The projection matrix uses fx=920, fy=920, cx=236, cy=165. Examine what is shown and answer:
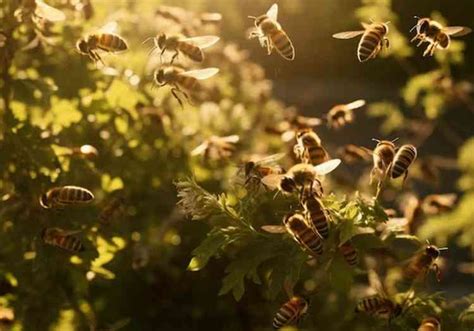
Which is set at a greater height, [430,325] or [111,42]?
[111,42]

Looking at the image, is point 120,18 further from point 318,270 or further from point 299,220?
point 299,220

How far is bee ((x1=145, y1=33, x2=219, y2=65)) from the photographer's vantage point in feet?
15.8

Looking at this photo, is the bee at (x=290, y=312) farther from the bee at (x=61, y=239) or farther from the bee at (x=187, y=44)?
the bee at (x=187, y=44)

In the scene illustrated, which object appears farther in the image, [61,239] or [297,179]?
[61,239]

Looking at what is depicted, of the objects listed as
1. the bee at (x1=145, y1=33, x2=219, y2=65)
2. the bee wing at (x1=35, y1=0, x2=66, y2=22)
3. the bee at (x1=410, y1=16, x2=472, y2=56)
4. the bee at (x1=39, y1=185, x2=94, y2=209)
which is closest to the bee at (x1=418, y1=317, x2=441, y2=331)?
the bee at (x1=39, y1=185, x2=94, y2=209)

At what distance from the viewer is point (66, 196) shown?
14.2 ft

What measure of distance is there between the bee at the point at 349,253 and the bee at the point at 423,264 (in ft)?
1.50

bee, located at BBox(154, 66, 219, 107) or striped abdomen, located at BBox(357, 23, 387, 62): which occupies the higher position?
striped abdomen, located at BBox(357, 23, 387, 62)

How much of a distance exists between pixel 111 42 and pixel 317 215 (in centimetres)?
184

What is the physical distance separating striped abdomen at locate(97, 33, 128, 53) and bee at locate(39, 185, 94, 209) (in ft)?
2.68

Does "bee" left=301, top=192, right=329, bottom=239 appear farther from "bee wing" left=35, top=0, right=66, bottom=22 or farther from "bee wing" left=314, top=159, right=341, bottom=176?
"bee wing" left=35, top=0, right=66, bottom=22

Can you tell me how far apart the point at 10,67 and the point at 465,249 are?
340 inches

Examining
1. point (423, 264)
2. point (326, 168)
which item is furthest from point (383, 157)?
point (423, 264)

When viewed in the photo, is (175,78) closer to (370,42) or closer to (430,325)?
(370,42)
